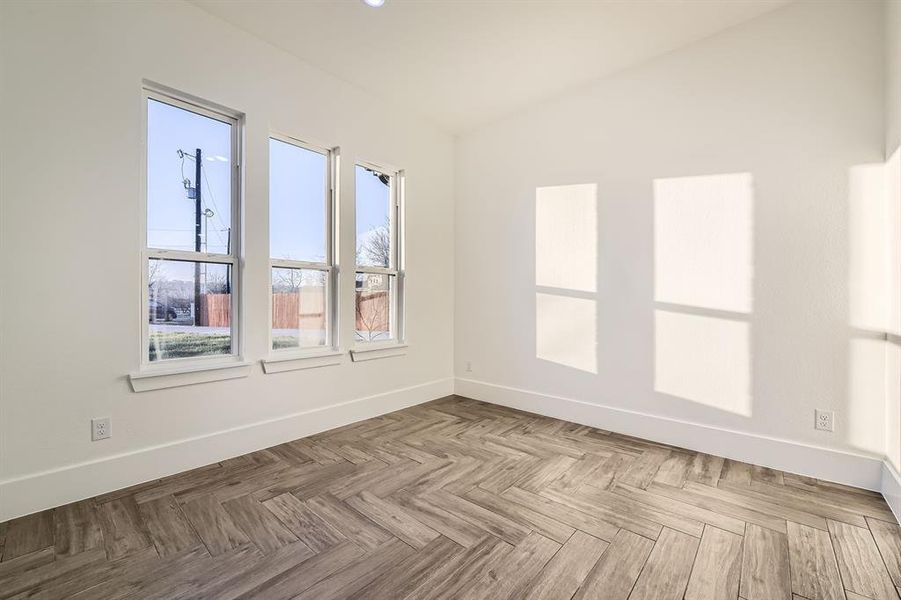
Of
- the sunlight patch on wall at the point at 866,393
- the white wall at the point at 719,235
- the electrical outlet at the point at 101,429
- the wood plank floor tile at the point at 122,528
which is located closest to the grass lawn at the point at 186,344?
the electrical outlet at the point at 101,429

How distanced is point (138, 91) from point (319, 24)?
120 centimetres

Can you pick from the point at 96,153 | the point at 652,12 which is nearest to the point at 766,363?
the point at 652,12

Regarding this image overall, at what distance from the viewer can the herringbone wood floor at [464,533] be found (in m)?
1.67

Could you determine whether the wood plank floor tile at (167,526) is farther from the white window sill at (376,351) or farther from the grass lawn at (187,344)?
the white window sill at (376,351)

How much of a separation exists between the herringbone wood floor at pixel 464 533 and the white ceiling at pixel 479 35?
2.95 m

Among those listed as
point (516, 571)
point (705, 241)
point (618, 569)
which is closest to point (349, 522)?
point (516, 571)

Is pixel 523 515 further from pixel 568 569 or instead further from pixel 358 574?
pixel 358 574

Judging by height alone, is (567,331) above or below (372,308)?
below

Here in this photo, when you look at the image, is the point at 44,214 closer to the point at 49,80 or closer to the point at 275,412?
the point at 49,80

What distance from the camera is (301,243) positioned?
135 inches

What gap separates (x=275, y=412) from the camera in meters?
3.19

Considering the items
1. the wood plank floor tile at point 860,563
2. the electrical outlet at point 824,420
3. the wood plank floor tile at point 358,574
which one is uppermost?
the electrical outlet at point 824,420

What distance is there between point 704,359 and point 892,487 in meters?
1.11

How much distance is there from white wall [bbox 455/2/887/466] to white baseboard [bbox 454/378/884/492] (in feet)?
0.17
